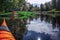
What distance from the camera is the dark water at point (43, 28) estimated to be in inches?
72.4

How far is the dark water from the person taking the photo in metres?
1.84

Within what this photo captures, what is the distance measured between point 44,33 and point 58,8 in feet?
0.97

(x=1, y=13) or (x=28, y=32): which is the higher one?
(x=1, y=13)

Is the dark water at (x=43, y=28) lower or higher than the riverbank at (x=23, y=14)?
lower

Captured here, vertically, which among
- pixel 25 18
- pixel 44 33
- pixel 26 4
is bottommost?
pixel 44 33

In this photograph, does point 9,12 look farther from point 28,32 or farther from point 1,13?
point 28,32

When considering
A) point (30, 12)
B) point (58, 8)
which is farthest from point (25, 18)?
point (58, 8)

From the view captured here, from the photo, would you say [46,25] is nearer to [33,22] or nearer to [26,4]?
[33,22]

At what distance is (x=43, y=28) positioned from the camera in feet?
6.20

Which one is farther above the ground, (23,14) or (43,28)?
(23,14)

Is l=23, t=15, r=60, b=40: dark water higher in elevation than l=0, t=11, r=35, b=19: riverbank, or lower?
lower

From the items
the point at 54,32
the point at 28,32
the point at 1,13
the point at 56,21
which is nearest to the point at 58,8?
the point at 56,21

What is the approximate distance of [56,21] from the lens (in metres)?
1.92

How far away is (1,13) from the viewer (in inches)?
73.4
